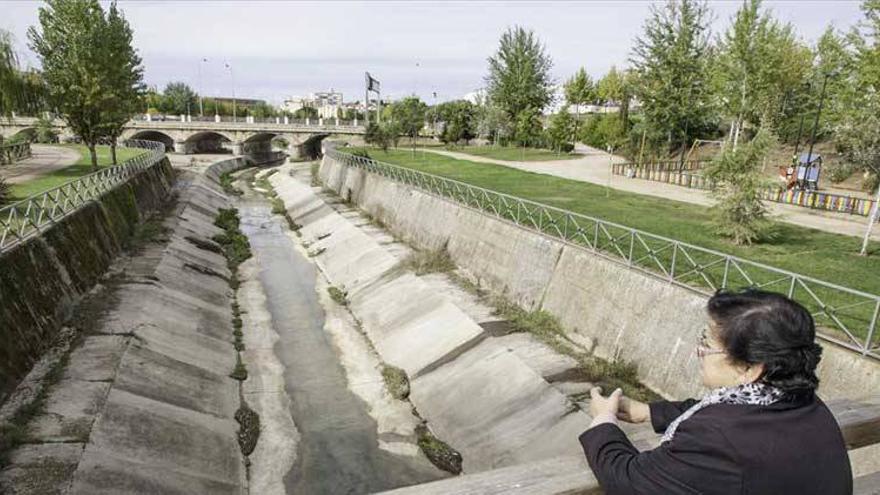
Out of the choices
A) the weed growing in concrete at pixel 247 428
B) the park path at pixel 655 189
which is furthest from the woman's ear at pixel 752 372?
the park path at pixel 655 189

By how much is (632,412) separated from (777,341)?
900mm

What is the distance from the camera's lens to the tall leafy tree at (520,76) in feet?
213

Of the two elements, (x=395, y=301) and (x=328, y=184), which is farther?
(x=328, y=184)

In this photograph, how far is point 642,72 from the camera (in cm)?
4603

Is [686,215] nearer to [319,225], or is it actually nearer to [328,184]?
[319,225]

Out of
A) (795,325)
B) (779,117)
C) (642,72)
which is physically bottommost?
Result: (795,325)

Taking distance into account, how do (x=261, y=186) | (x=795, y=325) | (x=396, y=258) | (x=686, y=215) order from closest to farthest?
(x=795, y=325) < (x=686, y=215) < (x=396, y=258) < (x=261, y=186)

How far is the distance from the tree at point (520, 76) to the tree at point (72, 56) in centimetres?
4238

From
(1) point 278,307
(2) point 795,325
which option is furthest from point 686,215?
(2) point 795,325

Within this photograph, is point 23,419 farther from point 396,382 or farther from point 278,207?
point 278,207

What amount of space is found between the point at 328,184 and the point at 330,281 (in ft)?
83.2

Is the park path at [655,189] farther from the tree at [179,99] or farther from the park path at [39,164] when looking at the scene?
the tree at [179,99]

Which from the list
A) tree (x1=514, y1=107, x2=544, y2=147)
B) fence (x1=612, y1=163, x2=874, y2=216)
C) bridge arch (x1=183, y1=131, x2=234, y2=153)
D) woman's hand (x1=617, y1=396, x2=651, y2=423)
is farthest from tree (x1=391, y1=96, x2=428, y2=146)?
woman's hand (x1=617, y1=396, x2=651, y2=423)

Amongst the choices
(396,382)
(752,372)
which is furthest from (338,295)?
(752,372)
